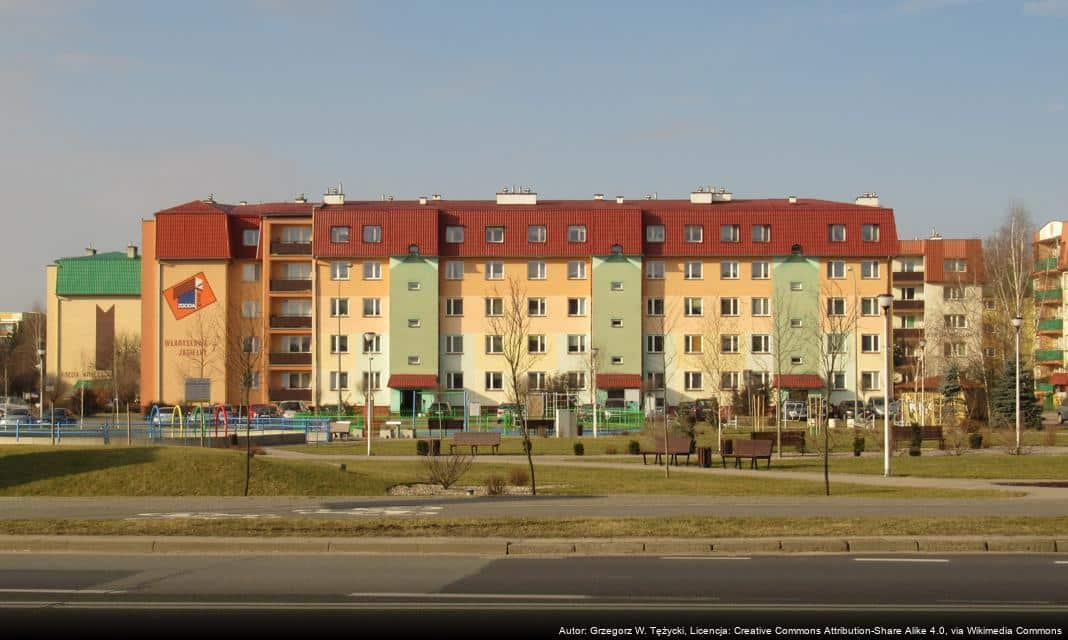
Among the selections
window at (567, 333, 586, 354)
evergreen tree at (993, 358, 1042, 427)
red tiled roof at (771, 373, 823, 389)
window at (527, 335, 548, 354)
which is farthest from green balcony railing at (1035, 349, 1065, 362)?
window at (527, 335, 548, 354)

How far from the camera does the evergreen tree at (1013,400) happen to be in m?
56.6

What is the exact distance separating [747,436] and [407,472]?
22.5 metres

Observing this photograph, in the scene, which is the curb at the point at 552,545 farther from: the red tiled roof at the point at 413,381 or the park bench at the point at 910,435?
the red tiled roof at the point at 413,381

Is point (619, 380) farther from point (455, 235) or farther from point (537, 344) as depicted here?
point (455, 235)

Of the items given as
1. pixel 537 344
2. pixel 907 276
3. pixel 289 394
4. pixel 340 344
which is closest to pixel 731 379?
pixel 537 344

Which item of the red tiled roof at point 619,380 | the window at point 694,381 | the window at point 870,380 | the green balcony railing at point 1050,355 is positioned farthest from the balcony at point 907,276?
the red tiled roof at point 619,380

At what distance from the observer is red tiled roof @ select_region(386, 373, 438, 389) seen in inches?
2928

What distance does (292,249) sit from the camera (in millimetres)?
77625

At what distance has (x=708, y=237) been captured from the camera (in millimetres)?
76875

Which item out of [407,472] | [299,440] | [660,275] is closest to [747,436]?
[299,440]

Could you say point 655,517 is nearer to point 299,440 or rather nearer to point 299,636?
point 299,636

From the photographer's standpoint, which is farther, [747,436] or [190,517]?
[747,436]

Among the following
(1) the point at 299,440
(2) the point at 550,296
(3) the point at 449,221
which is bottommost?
(1) the point at 299,440

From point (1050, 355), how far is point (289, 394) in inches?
2263
